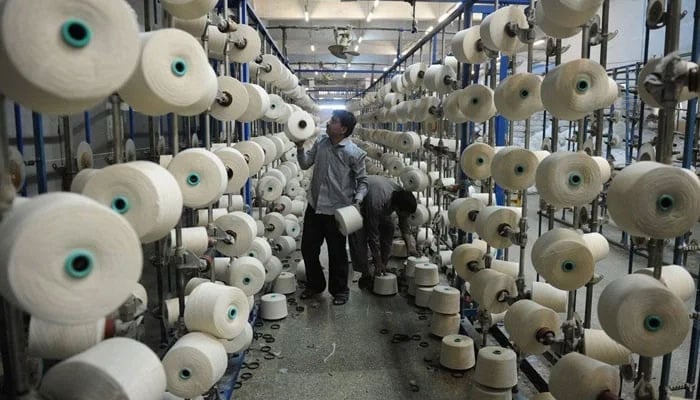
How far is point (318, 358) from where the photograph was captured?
349 centimetres

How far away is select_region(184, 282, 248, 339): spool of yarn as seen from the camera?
84.4 inches

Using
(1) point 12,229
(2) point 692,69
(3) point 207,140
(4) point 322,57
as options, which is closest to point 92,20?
(1) point 12,229

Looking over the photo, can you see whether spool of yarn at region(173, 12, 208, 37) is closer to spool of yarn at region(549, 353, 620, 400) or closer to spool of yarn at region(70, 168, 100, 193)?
spool of yarn at region(70, 168, 100, 193)

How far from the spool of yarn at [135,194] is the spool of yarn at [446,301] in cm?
252

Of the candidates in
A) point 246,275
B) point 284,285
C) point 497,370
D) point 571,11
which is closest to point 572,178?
point 571,11

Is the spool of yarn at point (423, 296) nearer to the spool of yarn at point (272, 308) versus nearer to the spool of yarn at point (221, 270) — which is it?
the spool of yarn at point (272, 308)

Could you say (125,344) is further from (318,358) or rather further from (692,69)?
(318,358)

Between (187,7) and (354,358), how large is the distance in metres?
2.43

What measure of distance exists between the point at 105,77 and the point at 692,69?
1.55 metres

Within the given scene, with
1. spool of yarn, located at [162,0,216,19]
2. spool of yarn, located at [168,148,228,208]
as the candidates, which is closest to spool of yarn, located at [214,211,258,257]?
spool of yarn, located at [168,148,228,208]

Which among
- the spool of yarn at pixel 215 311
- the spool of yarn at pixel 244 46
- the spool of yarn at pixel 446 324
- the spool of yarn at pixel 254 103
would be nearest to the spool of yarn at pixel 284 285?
the spool of yarn at pixel 446 324

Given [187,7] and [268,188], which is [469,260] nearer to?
[268,188]

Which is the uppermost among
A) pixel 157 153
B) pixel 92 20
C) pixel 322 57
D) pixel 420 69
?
pixel 322 57

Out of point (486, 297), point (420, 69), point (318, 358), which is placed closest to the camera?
point (486, 297)
